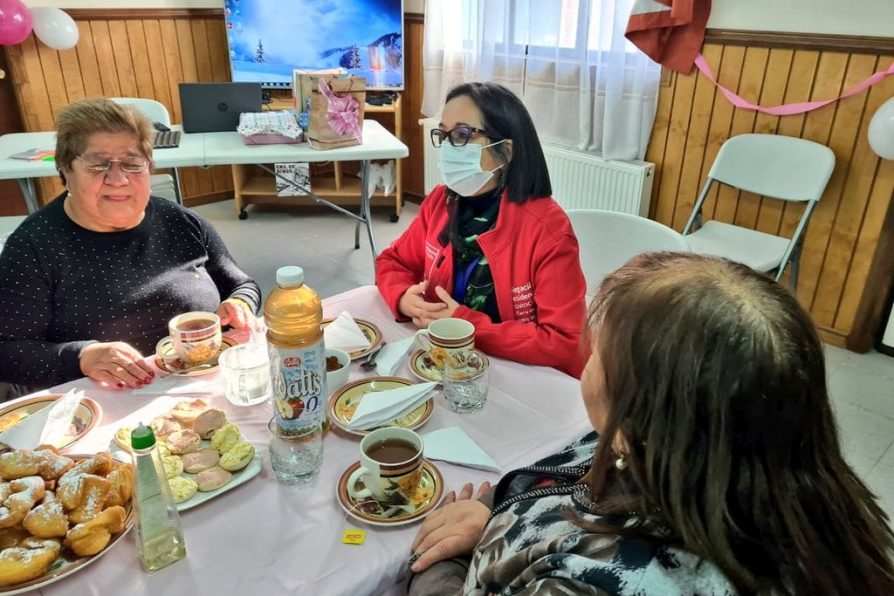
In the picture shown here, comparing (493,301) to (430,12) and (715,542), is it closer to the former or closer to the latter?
(715,542)

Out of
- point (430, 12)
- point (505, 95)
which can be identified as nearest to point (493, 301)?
point (505, 95)

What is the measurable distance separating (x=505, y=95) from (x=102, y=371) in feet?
3.56

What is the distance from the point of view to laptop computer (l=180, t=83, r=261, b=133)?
3.05 meters

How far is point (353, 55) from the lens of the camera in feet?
13.9

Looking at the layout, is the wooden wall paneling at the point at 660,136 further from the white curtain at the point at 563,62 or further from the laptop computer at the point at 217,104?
the laptop computer at the point at 217,104

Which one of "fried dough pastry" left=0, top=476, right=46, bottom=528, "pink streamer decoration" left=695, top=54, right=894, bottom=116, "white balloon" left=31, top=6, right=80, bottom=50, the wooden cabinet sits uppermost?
"white balloon" left=31, top=6, right=80, bottom=50

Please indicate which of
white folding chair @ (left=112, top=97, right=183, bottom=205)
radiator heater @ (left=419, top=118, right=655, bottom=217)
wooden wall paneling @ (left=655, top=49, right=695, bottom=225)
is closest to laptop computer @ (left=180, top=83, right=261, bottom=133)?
white folding chair @ (left=112, top=97, right=183, bottom=205)

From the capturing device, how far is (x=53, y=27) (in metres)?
3.55

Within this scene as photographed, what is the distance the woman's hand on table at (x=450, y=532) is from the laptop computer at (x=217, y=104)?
2.70 m

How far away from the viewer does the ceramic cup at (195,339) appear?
123 centimetres

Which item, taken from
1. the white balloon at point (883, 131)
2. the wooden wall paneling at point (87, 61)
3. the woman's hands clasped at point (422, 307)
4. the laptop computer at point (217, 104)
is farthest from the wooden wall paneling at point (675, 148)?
the wooden wall paneling at point (87, 61)

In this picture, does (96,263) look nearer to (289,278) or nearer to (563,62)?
(289,278)

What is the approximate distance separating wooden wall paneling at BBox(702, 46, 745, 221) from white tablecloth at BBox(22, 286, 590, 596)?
228cm

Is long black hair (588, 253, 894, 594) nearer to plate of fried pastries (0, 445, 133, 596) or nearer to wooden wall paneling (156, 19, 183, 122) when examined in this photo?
plate of fried pastries (0, 445, 133, 596)
